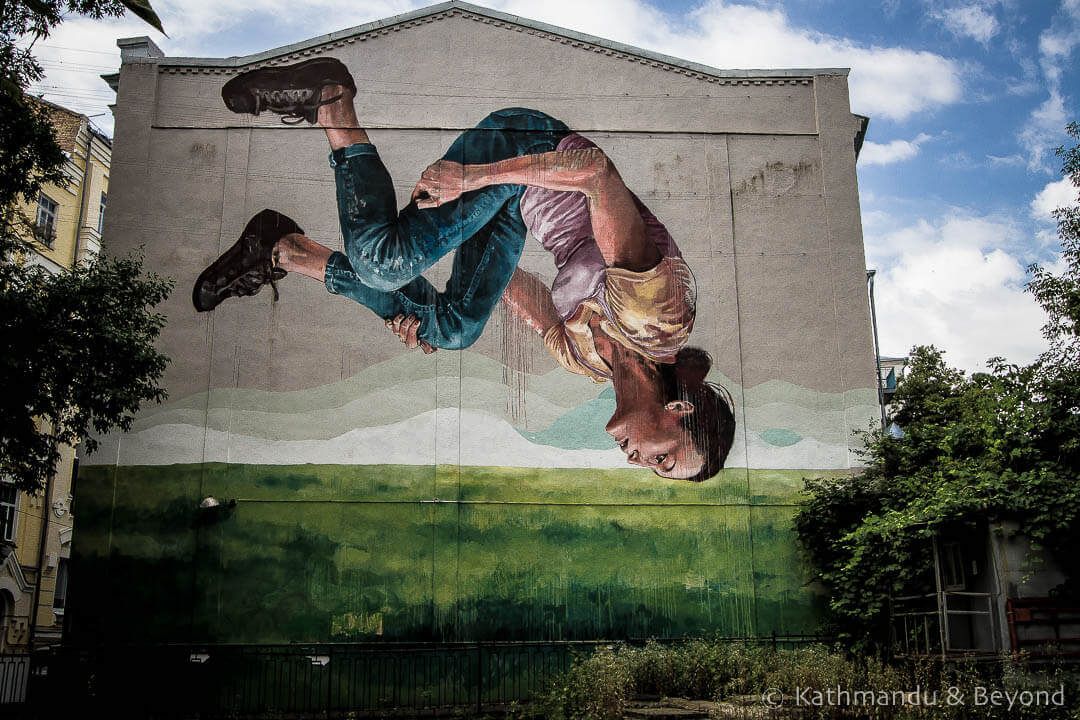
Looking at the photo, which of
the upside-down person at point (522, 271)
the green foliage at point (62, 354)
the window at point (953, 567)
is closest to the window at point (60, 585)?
the upside-down person at point (522, 271)

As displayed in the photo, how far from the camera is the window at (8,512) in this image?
79.9ft

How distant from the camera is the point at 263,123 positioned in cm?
1994

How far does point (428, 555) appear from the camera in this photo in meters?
17.7

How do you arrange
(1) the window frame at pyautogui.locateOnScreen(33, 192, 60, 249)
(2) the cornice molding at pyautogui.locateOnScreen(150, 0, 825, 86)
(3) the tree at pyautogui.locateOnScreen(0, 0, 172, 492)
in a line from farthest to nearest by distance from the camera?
1. (1) the window frame at pyautogui.locateOnScreen(33, 192, 60, 249)
2. (2) the cornice molding at pyautogui.locateOnScreen(150, 0, 825, 86)
3. (3) the tree at pyautogui.locateOnScreen(0, 0, 172, 492)

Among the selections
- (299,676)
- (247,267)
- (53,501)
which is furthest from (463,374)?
(53,501)

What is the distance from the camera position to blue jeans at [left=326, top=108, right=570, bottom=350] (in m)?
19.0

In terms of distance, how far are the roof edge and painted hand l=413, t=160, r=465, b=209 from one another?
136 inches

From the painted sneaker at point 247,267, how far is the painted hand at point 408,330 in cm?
248

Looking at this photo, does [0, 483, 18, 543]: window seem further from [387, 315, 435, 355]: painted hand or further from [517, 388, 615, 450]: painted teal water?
[517, 388, 615, 450]: painted teal water

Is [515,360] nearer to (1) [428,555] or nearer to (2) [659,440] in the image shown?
(2) [659,440]

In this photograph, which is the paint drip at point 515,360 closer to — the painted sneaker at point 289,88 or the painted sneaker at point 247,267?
the painted sneaker at point 247,267

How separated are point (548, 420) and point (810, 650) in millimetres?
6336

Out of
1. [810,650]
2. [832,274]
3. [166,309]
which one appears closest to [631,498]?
[810,650]

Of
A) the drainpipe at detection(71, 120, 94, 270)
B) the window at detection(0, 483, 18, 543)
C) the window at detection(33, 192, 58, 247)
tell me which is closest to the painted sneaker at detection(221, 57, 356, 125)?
the window at detection(33, 192, 58, 247)
